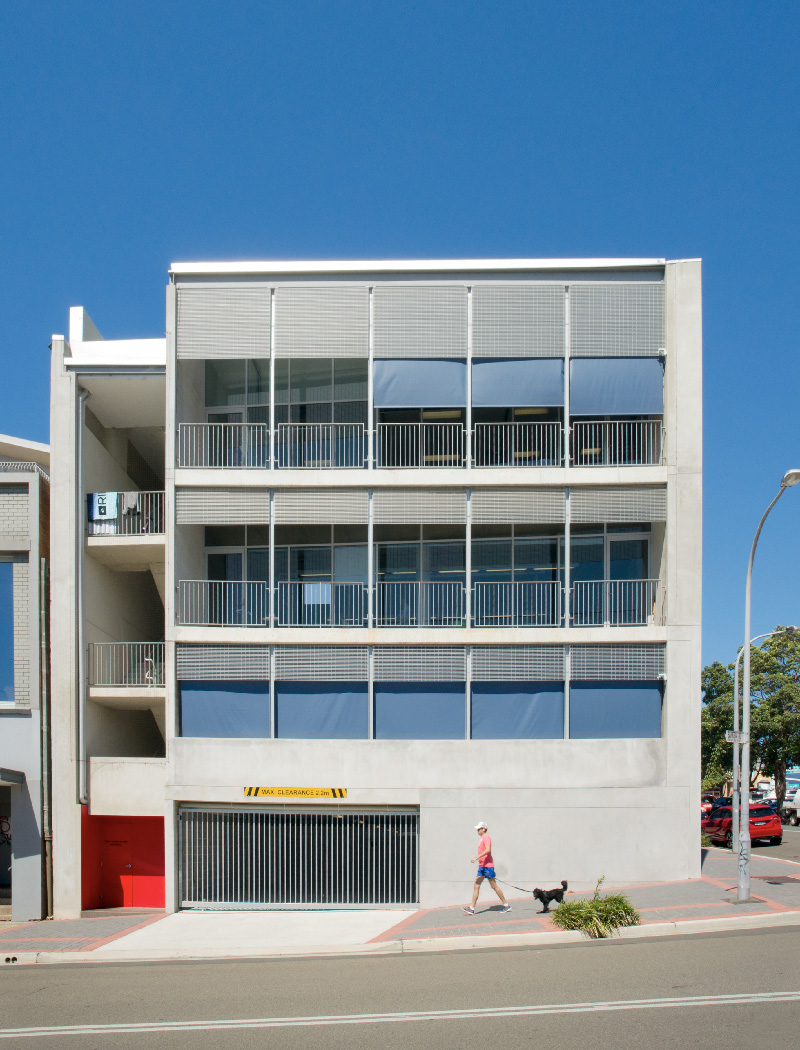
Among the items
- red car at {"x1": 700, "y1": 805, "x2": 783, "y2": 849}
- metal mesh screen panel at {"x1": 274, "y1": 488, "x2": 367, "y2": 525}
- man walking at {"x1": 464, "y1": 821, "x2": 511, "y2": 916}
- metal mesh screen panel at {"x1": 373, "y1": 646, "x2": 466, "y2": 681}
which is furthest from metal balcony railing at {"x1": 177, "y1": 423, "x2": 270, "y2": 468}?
red car at {"x1": 700, "y1": 805, "x2": 783, "y2": 849}

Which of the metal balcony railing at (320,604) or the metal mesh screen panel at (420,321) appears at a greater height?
the metal mesh screen panel at (420,321)

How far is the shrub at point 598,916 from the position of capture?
1366cm

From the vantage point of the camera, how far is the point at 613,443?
19547mm

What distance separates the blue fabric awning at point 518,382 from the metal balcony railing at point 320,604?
4.60 m

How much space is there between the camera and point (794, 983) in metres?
10.3

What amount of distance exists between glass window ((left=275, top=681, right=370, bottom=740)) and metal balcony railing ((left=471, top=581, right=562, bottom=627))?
113 inches

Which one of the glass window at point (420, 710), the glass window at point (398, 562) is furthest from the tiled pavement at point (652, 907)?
the glass window at point (398, 562)

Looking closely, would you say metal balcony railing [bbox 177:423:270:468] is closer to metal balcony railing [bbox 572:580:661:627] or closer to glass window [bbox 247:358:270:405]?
glass window [bbox 247:358:270:405]

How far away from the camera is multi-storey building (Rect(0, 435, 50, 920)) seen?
1867 centimetres

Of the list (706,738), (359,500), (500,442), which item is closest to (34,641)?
(359,500)

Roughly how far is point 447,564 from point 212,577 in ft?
16.8

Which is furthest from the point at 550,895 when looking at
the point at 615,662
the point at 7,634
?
the point at 7,634

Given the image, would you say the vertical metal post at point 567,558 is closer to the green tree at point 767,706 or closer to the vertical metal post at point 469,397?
the vertical metal post at point 469,397

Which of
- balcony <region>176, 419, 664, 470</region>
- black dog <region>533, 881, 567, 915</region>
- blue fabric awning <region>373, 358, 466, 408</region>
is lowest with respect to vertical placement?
black dog <region>533, 881, 567, 915</region>
